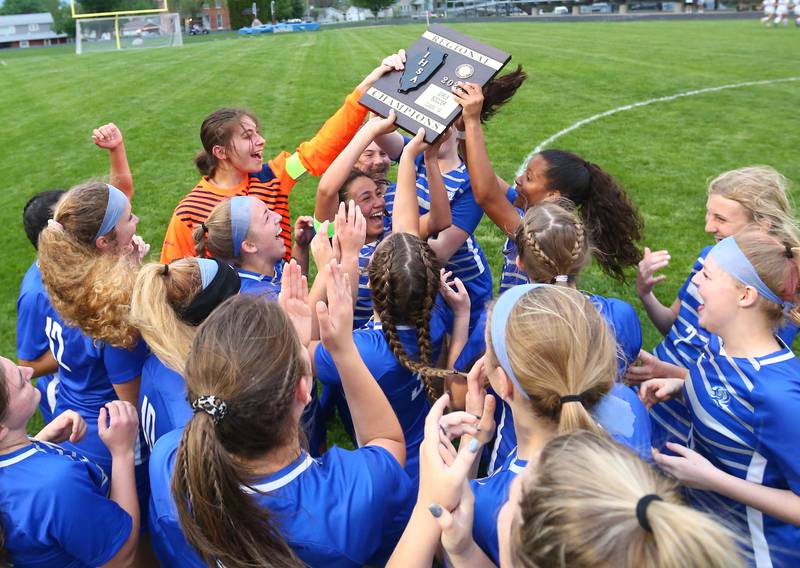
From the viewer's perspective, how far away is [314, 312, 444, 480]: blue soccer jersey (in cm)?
259

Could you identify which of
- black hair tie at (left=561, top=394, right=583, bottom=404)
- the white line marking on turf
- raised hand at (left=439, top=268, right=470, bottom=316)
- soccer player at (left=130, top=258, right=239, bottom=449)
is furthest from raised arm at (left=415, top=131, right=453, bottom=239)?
the white line marking on turf

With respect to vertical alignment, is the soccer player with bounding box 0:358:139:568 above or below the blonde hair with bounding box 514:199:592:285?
below

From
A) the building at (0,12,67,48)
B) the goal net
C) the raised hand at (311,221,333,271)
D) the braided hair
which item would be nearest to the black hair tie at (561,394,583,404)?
the braided hair

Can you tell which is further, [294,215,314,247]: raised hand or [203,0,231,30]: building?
[203,0,231,30]: building

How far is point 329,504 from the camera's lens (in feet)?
5.69

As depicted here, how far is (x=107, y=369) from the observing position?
2635mm

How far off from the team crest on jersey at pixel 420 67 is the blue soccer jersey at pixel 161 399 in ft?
5.85

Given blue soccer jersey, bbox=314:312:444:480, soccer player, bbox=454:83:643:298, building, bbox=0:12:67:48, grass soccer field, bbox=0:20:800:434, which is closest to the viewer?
blue soccer jersey, bbox=314:312:444:480

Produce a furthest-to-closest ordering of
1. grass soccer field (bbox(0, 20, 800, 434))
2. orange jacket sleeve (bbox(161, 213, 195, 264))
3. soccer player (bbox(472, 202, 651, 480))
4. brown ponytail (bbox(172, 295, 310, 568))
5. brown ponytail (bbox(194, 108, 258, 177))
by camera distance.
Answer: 1. grass soccer field (bbox(0, 20, 800, 434))
2. brown ponytail (bbox(194, 108, 258, 177))
3. orange jacket sleeve (bbox(161, 213, 195, 264))
4. soccer player (bbox(472, 202, 651, 480))
5. brown ponytail (bbox(172, 295, 310, 568))

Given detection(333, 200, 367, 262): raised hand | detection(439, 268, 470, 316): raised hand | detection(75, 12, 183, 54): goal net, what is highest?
detection(75, 12, 183, 54): goal net

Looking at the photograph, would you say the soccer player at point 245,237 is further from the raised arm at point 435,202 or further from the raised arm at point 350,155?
the raised arm at point 435,202

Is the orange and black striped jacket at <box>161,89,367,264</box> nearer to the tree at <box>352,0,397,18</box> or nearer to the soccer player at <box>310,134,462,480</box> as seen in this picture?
the soccer player at <box>310,134,462,480</box>

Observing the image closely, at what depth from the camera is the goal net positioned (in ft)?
106

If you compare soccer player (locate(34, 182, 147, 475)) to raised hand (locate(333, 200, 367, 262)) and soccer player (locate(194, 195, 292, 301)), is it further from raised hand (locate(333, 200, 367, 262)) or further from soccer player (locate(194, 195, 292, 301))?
raised hand (locate(333, 200, 367, 262))
